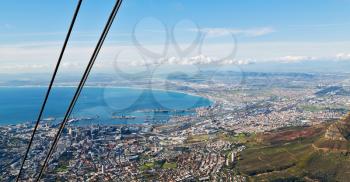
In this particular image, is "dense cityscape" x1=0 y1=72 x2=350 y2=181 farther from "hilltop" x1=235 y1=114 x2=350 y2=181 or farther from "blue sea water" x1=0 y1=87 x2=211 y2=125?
"blue sea water" x1=0 y1=87 x2=211 y2=125

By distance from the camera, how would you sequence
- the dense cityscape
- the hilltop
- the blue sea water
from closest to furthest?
1. the hilltop
2. the dense cityscape
3. the blue sea water

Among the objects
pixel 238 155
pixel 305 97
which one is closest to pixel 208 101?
pixel 305 97

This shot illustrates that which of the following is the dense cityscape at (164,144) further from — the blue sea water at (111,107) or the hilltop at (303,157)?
the blue sea water at (111,107)

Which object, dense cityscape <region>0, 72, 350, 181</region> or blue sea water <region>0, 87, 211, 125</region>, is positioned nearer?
dense cityscape <region>0, 72, 350, 181</region>

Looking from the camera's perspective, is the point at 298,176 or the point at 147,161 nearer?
the point at 298,176

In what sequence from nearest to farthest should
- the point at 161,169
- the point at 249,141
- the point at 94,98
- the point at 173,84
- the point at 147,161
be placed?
the point at 161,169, the point at 147,161, the point at 249,141, the point at 94,98, the point at 173,84

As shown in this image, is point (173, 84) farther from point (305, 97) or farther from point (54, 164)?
point (54, 164)

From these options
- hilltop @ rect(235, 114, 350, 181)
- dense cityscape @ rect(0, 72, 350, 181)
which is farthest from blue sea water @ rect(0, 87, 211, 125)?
hilltop @ rect(235, 114, 350, 181)

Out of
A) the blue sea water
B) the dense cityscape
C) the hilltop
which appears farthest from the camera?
the blue sea water
